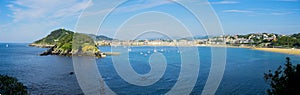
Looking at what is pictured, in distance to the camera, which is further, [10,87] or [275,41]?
[275,41]

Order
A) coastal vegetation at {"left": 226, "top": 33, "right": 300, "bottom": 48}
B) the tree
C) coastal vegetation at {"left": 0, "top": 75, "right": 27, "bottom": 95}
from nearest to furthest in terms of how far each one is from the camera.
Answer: the tree
coastal vegetation at {"left": 0, "top": 75, "right": 27, "bottom": 95}
coastal vegetation at {"left": 226, "top": 33, "right": 300, "bottom": 48}

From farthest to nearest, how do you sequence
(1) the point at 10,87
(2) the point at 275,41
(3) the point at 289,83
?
(2) the point at 275,41 → (1) the point at 10,87 → (3) the point at 289,83

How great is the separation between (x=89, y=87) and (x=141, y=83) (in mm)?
3258

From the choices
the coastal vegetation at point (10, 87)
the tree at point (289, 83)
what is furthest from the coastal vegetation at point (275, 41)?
the coastal vegetation at point (10, 87)

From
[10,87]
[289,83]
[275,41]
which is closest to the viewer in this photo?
[289,83]

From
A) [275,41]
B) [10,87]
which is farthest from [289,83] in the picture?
[275,41]

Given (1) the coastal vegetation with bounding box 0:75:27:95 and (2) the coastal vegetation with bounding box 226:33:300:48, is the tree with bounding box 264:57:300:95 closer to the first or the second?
(1) the coastal vegetation with bounding box 0:75:27:95

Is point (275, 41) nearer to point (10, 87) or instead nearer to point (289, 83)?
point (289, 83)

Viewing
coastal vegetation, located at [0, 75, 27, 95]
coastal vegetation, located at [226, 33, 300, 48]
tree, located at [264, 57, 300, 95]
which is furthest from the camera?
coastal vegetation, located at [226, 33, 300, 48]

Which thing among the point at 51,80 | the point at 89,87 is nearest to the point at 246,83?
the point at 89,87

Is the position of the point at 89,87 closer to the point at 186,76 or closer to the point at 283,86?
the point at 186,76

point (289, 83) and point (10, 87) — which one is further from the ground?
point (289, 83)

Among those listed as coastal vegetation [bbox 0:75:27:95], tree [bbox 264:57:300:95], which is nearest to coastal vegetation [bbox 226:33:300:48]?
tree [bbox 264:57:300:95]

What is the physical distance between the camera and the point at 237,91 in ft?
49.0
